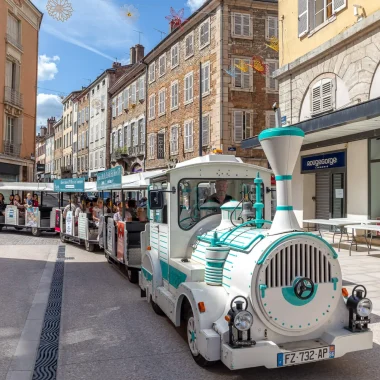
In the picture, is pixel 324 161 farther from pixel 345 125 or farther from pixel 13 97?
pixel 13 97

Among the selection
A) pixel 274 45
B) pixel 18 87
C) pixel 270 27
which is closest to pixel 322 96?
pixel 274 45

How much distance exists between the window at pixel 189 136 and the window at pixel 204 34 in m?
4.75

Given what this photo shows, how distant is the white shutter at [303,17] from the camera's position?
1560 cm

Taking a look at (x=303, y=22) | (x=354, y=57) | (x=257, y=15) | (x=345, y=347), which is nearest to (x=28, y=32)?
(x=257, y=15)

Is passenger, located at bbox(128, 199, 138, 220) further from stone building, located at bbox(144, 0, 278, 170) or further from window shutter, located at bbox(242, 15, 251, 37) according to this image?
window shutter, located at bbox(242, 15, 251, 37)

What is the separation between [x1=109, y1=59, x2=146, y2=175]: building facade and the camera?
35553 millimetres

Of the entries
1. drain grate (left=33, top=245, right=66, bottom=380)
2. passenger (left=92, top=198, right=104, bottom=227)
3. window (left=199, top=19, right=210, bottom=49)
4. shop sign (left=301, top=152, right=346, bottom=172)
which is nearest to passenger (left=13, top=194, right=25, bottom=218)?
passenger (left=92, top=198, right=104, bottom=227)

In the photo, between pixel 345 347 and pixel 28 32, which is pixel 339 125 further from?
pixel 28 32

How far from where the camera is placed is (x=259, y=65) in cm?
2462

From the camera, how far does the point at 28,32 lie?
1240 inches

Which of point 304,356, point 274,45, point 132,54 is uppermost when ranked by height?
point 132,54

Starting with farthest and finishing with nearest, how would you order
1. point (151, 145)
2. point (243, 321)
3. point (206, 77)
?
point (151, 145) → point (206, 77) → point (243, 321)

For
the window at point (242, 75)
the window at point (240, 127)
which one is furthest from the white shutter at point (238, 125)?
the window at point (242, 75)

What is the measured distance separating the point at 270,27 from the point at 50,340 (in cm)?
2419
